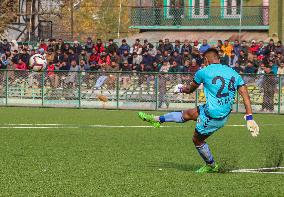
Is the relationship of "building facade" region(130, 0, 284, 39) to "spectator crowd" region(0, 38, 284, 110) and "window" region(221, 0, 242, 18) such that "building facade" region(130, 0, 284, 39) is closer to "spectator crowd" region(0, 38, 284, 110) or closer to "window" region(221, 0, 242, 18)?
"window" region(221, 0, 242, 18)

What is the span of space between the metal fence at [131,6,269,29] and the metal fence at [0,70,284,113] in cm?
1404

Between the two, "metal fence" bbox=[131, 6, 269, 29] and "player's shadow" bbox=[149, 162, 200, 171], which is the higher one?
"metal fence" bbox=[131, 6, 269, 29]

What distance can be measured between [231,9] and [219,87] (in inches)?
1513

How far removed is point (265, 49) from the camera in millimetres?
38062

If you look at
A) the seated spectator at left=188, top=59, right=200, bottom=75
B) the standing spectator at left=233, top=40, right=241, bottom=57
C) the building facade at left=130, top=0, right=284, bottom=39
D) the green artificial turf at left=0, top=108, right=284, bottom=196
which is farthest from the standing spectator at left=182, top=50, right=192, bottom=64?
the building facade at left=130, top=0, right=284, bottom=39

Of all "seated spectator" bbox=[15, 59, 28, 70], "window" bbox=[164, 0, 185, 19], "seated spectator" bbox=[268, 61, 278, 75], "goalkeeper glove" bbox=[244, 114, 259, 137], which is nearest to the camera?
"goalkeeper glove" bbox=[244, 114, 259, 137]

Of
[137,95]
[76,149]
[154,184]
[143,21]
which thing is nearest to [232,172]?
[154,184]

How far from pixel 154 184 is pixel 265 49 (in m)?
26.2

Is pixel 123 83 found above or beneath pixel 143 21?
beneath

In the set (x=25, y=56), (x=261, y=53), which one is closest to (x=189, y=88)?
(x=261, y=53)

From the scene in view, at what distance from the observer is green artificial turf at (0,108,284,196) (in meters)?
11.9

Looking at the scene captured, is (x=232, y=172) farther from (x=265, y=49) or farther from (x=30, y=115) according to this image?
(x=265, y=49)

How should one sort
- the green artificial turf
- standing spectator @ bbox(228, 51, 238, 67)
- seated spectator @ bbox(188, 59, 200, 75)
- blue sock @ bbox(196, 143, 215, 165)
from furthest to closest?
1. standing spectator @ bbox(228, 51, 238, 67)
2. seated spectator @ bbox(188, 59, 200, 75)
3. blue sock @ bbox(196, 143, 215, 165)
4. the green artificial turf

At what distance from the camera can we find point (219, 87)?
555 inches
